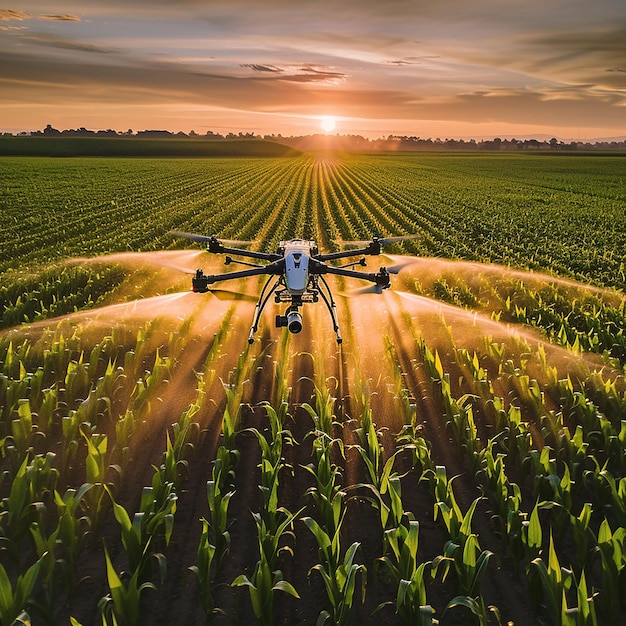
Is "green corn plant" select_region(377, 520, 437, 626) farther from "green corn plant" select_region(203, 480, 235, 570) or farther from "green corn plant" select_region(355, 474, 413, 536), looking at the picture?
"green corn plant" select_region(203, 480, 235, 570)

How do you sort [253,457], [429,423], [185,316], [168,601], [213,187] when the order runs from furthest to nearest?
[213,187] → [185,316] → [429,423] → [253,457] → [168,601]

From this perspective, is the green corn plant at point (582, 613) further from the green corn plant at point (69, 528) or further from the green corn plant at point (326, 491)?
the green corn plant at point (69, 528)

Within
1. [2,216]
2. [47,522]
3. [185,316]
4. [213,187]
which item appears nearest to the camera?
[47,522]

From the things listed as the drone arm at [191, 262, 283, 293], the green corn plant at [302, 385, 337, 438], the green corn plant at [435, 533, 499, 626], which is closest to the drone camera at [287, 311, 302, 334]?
the green corn plant at [302, 385, 337, 438]

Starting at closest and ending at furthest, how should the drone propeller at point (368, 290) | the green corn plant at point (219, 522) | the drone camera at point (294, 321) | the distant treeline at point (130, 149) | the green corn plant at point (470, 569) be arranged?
the green corn plant at point (470, 569) < the green corn plant at point (219, 522) < the drone camera at point (294, 321) < the drone propeller at point (368, 290) < the distant treeline at point (130, 149)

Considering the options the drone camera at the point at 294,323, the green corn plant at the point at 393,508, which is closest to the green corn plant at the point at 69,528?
the green corn plant at the point at 393,508

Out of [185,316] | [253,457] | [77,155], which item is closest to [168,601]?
[253,457]

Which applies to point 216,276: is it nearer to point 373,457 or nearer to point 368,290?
point 368,290

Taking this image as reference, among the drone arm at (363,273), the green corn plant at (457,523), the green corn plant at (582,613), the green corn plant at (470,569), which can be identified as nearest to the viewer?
the green corn plant at (582,613)

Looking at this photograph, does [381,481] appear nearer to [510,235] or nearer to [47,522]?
[47,522]

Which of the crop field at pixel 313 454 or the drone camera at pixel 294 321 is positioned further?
the drone camera at pixel 294 321
